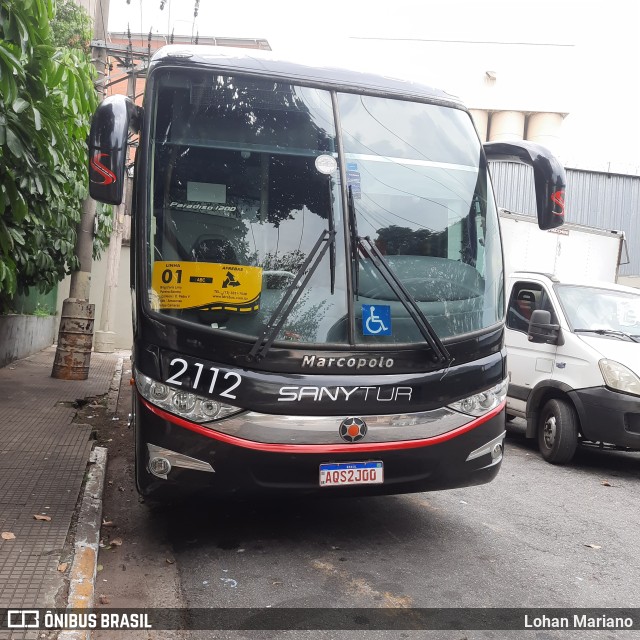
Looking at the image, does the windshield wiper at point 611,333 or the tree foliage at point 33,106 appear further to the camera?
the windshield wiper at point 611,333

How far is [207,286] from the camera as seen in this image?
4.64 m

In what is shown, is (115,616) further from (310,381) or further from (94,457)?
(94,457)

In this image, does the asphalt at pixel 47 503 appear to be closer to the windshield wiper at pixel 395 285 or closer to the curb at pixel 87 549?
the curb at pixel 87 549

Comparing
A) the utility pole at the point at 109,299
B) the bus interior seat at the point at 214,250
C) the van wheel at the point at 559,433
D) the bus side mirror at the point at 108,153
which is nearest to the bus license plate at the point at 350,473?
the bus interior seat at the point at 214,250

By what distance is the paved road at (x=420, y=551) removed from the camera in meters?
4.21

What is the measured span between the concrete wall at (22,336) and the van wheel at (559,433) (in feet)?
30.6

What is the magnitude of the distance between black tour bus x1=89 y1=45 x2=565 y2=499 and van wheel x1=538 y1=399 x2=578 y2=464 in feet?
9.80

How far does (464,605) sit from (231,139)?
10.3 feet

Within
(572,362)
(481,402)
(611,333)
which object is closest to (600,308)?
(611,333)

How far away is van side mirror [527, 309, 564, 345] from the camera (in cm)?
813

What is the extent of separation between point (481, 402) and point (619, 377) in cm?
307

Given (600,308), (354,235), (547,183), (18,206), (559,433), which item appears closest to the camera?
(354,235)

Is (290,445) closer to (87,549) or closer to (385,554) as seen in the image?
(385,554)

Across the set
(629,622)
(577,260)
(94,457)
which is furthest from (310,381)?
(577,260)
